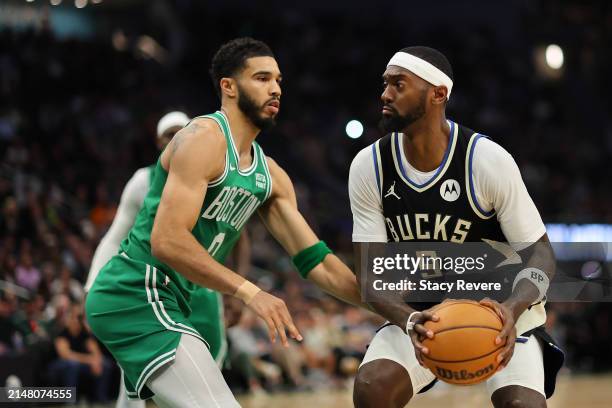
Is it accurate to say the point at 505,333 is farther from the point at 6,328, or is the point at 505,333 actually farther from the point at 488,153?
the point at 6,328

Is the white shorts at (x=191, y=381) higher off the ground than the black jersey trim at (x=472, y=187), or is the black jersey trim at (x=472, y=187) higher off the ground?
the black jersey trim at (x=472, y=187)

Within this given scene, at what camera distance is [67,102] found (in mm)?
14781

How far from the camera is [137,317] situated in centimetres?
466

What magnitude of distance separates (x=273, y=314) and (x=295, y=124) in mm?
12915

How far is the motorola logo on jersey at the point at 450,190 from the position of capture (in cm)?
476

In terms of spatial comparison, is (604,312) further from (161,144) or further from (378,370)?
(378,370)

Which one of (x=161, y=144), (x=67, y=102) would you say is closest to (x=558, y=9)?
(x=67, y=102)

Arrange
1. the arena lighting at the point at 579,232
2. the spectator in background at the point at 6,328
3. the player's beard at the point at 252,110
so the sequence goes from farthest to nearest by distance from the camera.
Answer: the arena lighting at the point at 579,232
the spectator in background at the point at 6,328
the player's beard at the point at 252,110

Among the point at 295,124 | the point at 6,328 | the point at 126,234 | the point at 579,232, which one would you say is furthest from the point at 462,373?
the point at 295,124

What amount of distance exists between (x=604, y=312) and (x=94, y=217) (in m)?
8.50

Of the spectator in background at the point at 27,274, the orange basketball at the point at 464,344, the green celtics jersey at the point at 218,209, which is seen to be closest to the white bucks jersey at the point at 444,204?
the orange basketball at the point at 464,344

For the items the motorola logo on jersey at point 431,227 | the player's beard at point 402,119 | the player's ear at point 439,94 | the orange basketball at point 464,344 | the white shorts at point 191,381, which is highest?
the player's ear at point 439,94

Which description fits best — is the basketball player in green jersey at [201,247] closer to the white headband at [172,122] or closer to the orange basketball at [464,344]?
the orange basketball at [464,344]

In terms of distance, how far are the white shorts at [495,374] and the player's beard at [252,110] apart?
1102 mm
